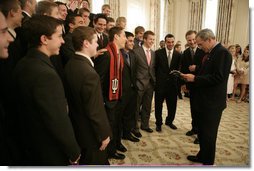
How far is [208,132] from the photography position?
2.34 metres

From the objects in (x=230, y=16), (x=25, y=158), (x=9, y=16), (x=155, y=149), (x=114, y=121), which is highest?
(x=230, y=16)

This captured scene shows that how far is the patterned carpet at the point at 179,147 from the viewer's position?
2.57m

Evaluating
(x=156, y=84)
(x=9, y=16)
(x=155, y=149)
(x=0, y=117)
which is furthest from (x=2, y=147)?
(x=156, y=84)

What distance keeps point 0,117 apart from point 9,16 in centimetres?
78

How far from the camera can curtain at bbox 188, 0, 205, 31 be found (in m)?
10.4

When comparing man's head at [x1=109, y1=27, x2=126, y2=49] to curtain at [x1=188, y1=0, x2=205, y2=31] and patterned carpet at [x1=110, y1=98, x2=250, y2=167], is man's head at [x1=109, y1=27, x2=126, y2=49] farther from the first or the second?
curtain at [x1=188, y1=0, x2=205, y2=31]

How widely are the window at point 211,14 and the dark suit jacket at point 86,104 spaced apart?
9680mm

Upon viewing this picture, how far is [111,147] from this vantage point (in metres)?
2.60

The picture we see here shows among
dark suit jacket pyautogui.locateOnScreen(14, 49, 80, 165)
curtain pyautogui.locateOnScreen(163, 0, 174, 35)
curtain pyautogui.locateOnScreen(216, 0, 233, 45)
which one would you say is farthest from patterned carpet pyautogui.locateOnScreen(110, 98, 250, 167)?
curtain pyautogui.locateOnScreen(163, 0, 174, 35)

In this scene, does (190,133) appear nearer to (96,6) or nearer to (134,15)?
(96,6)

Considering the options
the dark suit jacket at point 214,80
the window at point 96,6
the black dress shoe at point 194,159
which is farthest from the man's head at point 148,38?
the window at point 96,6

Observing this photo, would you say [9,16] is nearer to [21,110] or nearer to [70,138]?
[21,110]

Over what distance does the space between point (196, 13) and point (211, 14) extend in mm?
664

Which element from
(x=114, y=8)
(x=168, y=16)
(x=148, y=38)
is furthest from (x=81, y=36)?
(x=168, y=16)
